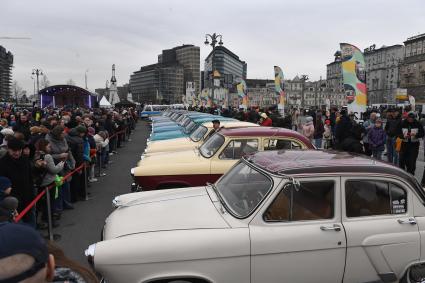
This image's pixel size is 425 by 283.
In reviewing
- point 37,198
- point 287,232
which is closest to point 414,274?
point 287,232

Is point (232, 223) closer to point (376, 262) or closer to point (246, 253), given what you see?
point (246, 253)

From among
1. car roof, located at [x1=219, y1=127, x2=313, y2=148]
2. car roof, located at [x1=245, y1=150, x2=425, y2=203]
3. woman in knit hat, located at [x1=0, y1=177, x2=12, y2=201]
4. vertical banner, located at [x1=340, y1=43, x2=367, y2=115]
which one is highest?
vertical banner, located at [x1=340, y1=43, x2=367, y2=115]

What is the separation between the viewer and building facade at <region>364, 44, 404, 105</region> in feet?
438

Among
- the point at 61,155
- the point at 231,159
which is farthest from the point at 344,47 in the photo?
the point at 61,155

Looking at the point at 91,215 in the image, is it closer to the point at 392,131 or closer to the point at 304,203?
the point at 304,203

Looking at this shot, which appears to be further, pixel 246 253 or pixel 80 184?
pixel 80 184

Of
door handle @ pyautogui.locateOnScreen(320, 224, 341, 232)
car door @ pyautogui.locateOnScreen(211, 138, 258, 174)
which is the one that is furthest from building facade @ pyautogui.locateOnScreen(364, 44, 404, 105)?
door handle @ pyautogui.locateOnScreen(320, 224, 341, 232)

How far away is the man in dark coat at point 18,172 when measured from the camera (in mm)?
5742

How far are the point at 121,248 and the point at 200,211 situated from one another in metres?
1.00

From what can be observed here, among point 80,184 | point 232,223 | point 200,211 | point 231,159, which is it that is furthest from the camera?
point 80,184

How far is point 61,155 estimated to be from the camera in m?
7.51

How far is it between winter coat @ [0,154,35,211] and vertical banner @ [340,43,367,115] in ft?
41.4

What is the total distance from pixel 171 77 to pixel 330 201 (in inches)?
5604

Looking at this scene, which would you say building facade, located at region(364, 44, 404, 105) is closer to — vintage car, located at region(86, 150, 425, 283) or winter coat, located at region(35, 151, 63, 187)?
winter coat, located at region(35, 151, 63, 187)
